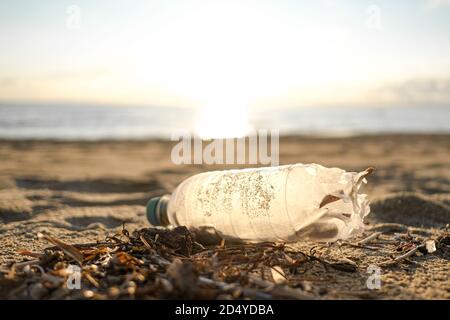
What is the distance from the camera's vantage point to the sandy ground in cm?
232

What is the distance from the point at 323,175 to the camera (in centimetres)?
255

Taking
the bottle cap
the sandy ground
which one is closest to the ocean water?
the sandy ground

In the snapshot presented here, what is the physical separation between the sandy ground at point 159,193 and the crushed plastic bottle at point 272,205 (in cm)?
24

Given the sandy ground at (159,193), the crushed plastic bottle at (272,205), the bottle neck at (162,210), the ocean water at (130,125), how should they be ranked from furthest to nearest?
the ocean water at (130,125)
the bottle neck at (162,210)
the crushed plastic bottle at (272,205)
the sandy ground at (159,193)

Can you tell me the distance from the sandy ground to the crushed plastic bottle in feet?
0.77

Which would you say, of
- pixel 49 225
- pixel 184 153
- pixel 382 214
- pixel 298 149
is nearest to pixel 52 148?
pixel 184 153

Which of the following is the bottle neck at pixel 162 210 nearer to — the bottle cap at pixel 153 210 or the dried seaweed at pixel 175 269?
the bottle cap at pixel 153 210

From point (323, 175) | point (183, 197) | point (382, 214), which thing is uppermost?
point (323, 175)

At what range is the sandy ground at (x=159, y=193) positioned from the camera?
232cm

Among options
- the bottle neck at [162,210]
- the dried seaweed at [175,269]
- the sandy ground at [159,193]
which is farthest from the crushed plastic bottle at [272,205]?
the sandy ground at [159,193]

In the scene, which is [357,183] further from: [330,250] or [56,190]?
[56,190]

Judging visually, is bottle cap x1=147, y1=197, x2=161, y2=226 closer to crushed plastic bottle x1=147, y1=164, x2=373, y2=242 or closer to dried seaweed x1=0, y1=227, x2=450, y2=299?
crushed plastic bottle x1=147, y1=164, x2=373, y2=242

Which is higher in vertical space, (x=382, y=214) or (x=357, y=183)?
(x=357, y=183)
